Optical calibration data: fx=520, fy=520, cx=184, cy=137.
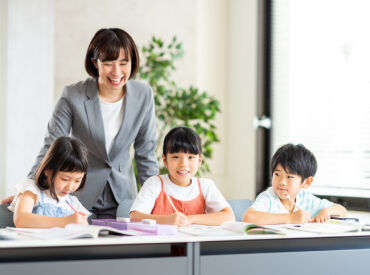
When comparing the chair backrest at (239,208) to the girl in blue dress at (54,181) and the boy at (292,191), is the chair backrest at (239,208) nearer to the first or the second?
the boy at (292,191)

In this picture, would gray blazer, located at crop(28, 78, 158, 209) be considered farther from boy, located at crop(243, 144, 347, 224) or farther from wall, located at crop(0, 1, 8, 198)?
wall, located at crop(0, 1, 8, 198)

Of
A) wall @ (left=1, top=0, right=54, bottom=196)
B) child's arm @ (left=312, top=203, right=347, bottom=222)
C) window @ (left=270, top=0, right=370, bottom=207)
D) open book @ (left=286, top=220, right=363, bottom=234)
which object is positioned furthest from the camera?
wall @ (left=1, top=0, right=54, bottom=196)

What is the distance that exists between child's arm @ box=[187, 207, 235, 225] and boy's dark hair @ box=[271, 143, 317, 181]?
30 cm

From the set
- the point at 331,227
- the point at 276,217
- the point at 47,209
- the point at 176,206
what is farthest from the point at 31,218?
the point at 331,227

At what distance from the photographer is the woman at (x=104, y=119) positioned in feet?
6.88

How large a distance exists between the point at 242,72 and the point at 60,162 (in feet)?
8.84

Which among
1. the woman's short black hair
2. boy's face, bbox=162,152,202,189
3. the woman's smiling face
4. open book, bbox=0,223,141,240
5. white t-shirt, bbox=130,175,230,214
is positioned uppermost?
the woman's short black hair

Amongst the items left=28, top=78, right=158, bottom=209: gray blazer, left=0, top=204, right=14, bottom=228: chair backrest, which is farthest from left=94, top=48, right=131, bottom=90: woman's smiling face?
left=0, top=204, right=14, bottom=228: chair backrest

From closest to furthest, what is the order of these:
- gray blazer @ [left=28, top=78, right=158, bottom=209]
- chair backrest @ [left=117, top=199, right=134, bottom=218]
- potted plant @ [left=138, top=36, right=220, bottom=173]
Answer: chair backrest @ [left=117, top=199, right=134, bottom=218], gray blazer @ [left=28, top=78, right=158, bottom=209], potted plant @ [left=138, top=36, right=220, bottom=173]

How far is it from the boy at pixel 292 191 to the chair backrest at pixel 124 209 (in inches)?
18.9

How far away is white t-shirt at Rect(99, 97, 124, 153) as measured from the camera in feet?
7.20

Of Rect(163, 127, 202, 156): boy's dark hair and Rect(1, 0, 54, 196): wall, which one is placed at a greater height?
Rect(1, 0, 54, 196): wall

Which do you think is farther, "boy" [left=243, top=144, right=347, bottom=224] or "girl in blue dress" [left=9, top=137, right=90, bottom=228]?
"boy" [left=243, top=144, right=347, bottom=224]

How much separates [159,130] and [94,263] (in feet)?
9.24
